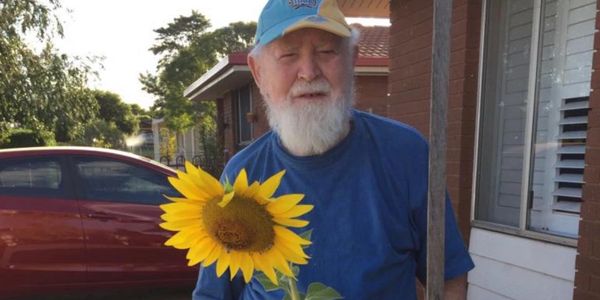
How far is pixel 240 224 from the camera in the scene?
64 centimetres

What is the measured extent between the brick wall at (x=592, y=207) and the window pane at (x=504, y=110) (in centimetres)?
67

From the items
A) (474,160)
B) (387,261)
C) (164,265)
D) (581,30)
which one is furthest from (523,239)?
(164,265)

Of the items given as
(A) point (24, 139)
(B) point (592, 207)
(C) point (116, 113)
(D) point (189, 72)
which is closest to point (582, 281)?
(B) point (592, 207)

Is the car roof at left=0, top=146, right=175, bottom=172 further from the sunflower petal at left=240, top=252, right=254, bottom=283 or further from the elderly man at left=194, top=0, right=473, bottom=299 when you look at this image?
the sunflower petal at left=240, top=252, right=254, bottom=283

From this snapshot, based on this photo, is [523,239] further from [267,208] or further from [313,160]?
[267,208]

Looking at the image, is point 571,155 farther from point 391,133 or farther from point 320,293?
point 320,293

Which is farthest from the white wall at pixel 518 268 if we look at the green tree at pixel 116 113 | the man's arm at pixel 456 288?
the green tree at pixel 116 113

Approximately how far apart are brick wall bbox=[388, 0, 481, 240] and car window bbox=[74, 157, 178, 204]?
7.76 ft

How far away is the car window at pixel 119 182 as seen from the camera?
441 cm

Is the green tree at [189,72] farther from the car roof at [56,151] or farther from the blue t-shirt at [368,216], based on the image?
the blue t-shirt at [368,216]

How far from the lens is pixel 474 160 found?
3219mm

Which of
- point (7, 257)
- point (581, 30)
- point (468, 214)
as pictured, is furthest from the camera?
point (7, 257)

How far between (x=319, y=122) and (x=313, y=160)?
11 cm

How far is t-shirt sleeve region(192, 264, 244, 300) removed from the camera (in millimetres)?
1311
